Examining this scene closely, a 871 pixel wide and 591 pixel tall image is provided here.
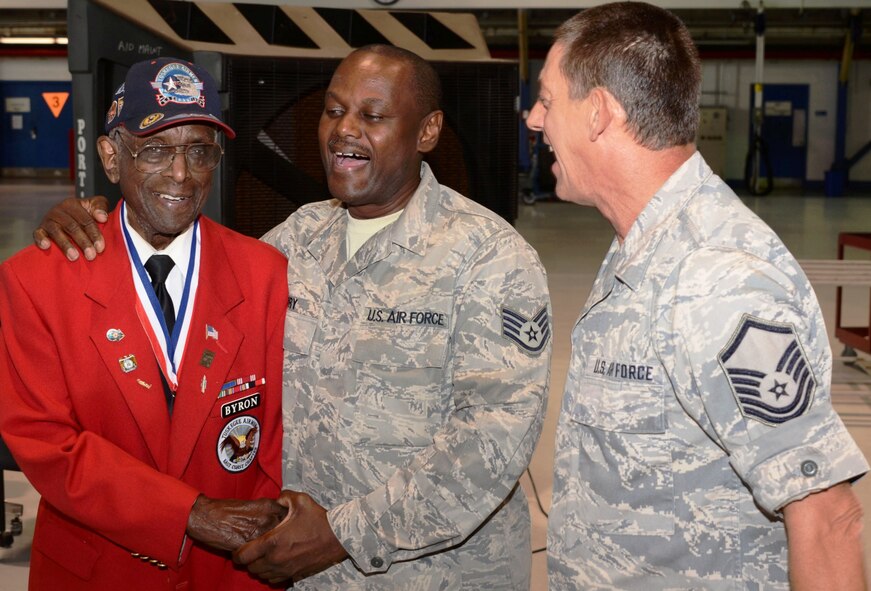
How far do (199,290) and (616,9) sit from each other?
2.86 feet

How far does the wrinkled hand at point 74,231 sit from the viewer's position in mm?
1726

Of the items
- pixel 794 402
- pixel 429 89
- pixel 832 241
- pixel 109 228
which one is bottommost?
pixel 832 241

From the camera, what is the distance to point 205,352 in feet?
5.69

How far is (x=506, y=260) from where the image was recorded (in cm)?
183

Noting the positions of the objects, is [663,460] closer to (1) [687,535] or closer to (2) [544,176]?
(1) [687,535]

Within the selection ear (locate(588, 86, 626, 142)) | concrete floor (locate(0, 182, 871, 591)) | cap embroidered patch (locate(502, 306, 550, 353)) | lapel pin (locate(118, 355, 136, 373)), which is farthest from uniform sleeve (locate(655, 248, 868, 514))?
concrete floor (locate(0, 182, 871, 591))

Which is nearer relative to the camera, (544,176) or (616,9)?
(616,9)

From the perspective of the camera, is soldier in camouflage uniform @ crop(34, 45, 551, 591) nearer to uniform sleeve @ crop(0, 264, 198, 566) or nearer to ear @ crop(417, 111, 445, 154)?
ear @ crop(417, 111, 445, 154)

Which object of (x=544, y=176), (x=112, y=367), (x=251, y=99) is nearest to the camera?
(x=112, y=367)

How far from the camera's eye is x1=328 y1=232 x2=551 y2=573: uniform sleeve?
1.74 m

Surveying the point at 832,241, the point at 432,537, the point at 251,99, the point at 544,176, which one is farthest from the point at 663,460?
the point at 544,176

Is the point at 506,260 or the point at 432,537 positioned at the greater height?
the point at 506,260

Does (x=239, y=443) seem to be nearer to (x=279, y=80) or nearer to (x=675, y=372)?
(x=675, y=372)

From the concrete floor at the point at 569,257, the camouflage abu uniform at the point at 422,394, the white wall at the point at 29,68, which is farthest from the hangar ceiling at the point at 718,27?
the camouflage abu uniform at the point at 422,394
